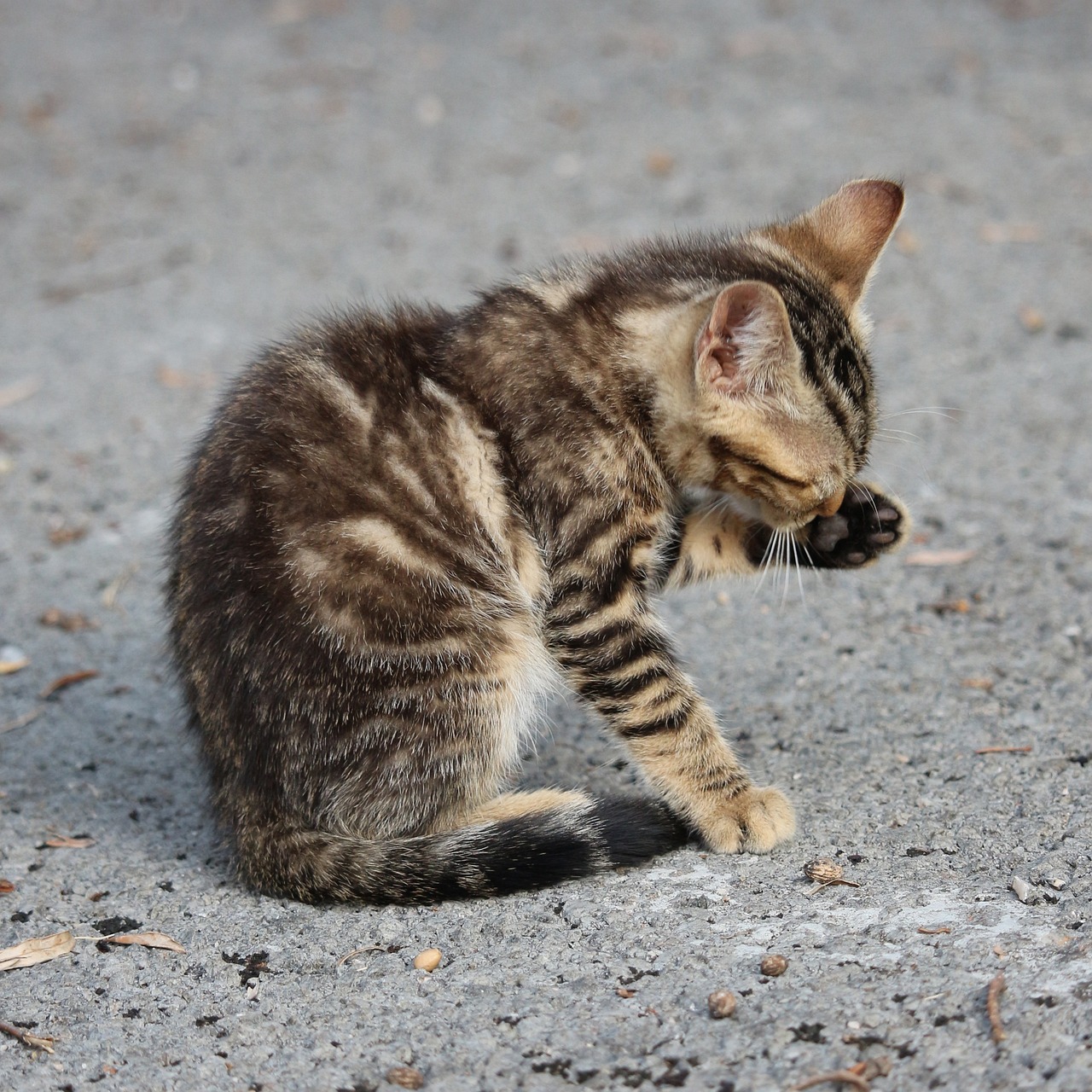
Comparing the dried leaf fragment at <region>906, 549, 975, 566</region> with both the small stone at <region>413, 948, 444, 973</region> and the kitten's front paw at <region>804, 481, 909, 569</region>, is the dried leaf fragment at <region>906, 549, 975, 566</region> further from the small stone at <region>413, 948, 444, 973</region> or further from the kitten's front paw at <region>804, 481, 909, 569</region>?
the small stone at <region>413, 948, 444, 973</region>

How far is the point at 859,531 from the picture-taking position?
396 centimetres

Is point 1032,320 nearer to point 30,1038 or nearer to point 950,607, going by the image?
point 950,607

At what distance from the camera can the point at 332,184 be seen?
8.84 metres

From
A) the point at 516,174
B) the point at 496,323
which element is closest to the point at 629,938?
the point at 496,323

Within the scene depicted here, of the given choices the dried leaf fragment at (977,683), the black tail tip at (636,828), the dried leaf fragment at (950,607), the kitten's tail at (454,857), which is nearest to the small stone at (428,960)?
the kitten's tail at (454,857)

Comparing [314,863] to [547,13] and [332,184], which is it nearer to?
[332,184]

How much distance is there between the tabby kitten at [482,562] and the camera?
3.46 meters

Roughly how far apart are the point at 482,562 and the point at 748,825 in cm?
102

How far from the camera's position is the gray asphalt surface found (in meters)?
2.98

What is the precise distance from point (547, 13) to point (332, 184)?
3374 millimetres

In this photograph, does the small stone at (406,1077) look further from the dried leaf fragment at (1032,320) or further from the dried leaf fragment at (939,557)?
the dried leaf fragment at (1032,320)

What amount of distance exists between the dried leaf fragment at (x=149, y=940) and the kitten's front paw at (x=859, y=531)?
212 centimetres

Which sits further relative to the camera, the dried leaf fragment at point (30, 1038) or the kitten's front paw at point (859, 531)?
the kitten's front paw at point (859, 531)

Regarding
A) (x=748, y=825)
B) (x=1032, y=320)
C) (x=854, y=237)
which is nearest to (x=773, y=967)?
(x=748, y=825)
